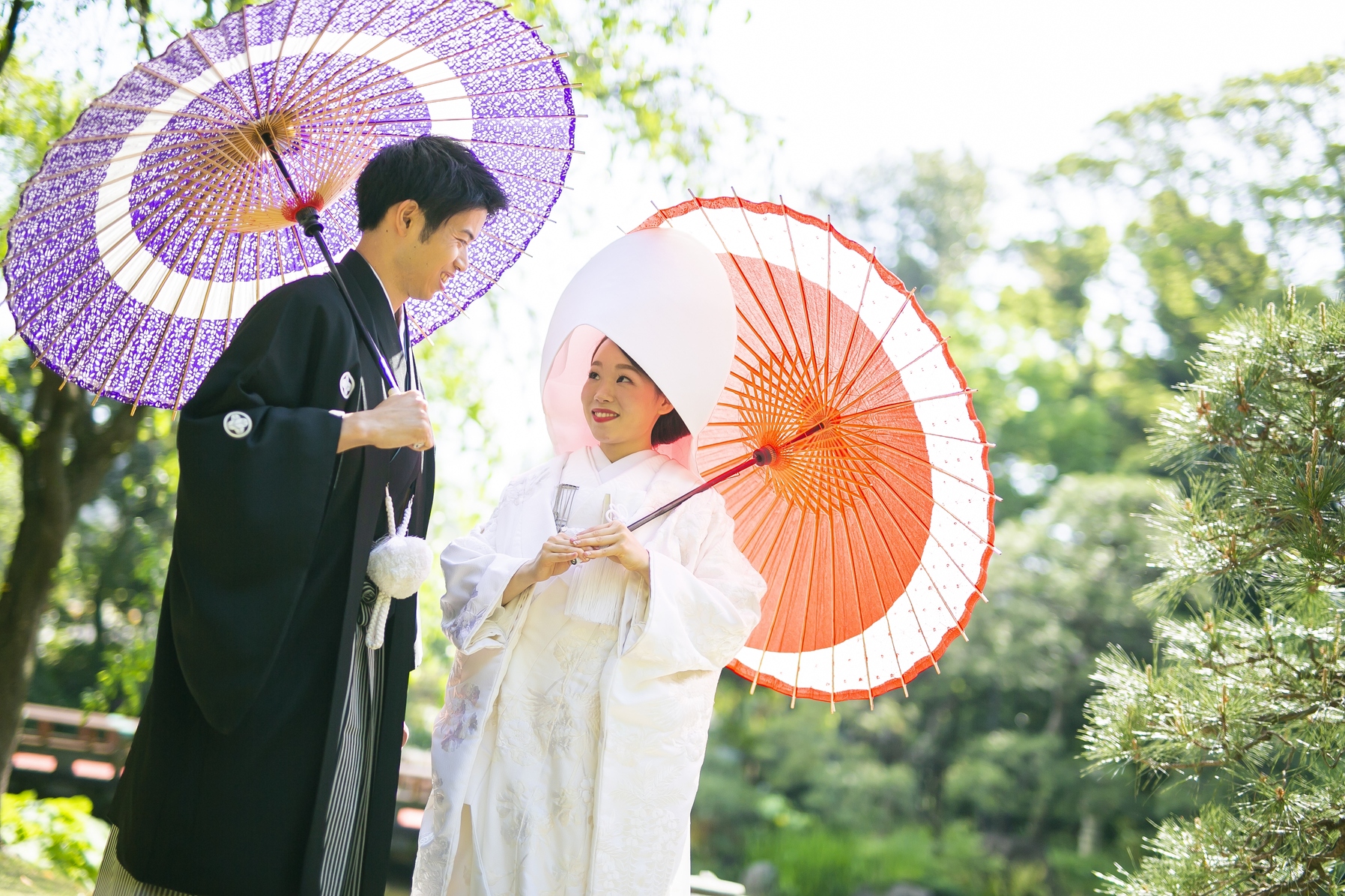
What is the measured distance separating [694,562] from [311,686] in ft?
2.96

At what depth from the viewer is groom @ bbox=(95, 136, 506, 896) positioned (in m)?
1.91

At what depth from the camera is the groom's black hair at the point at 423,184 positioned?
224 centimetres

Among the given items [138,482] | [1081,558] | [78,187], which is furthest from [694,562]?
[1081,558]

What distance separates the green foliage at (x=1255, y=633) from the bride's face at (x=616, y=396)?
56.5 inches

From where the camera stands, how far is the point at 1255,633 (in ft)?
8.79

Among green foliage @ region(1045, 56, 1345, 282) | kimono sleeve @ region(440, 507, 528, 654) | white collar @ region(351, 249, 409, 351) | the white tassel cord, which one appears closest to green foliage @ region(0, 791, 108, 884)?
kimono sleeve @ region(440, 507, 528, 654)

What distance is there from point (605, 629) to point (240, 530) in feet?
2.72

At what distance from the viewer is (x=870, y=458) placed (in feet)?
8.39

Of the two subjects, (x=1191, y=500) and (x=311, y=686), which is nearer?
(x=311, y=686)

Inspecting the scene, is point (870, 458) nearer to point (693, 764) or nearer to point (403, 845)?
point (693, 764)

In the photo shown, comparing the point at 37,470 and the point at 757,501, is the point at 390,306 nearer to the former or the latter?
the point at 757,501

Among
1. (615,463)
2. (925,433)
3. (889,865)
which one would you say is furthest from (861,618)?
(889,865)

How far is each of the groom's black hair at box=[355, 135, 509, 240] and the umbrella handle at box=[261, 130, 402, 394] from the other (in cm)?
11

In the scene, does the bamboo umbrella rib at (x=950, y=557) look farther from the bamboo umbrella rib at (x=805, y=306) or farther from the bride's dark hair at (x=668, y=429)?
the bride's dark hair at (x=668, y=429)
